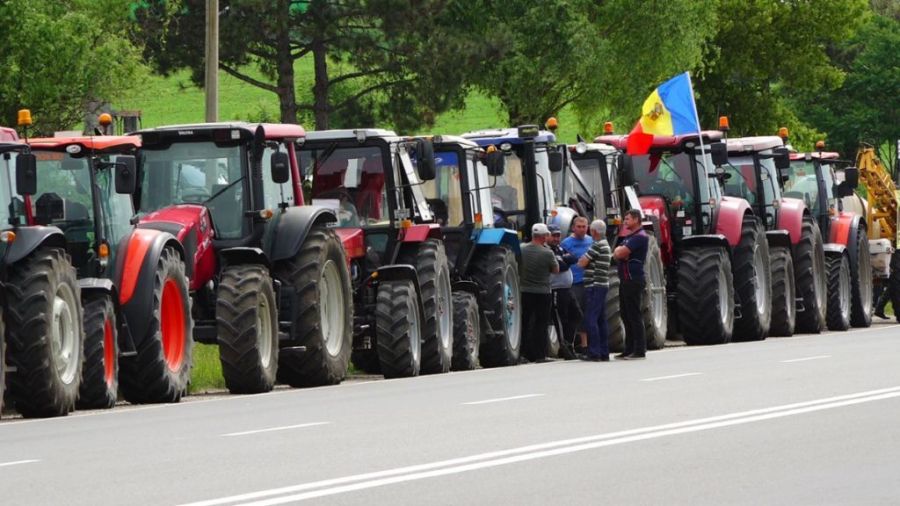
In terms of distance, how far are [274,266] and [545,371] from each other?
3.25 metres

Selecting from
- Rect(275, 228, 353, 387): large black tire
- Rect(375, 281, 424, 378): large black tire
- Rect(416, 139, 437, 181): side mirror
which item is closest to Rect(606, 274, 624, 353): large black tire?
Rect(416, 139, 437, 181): side mirror

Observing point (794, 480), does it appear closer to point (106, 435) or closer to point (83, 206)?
point (106, 435)

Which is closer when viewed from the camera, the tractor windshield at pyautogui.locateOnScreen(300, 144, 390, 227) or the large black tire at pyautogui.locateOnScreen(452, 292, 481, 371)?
the tractor windshield at pyautogui.locateOnScreen(300, 144, 390, 227)

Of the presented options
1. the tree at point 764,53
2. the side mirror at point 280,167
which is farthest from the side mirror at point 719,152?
the tree at point 764,53

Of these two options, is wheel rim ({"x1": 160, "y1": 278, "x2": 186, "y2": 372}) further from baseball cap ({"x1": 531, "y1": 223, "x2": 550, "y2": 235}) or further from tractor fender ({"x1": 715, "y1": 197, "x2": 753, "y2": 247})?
tractor fender ({"x1": 715, "y1": 197, "x2": 753, "y2": 247})

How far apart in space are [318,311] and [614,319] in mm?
6929

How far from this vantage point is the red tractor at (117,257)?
18469 millimetres

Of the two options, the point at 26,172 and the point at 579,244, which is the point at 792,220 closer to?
the point at 579,244

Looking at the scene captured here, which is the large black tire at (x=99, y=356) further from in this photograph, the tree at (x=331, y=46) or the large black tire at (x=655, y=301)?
the tree at (x=331, y=46)

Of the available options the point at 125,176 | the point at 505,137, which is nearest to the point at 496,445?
the point at 125,176

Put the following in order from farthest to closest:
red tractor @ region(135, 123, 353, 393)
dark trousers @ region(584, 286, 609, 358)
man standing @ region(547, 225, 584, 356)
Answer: man standing @ region(547, 225, 584, 356), dark trousers @ region(584, 286, 609, 358), red tractor @ region(135, 123, 353, 393)

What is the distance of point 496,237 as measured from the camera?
81.9ft

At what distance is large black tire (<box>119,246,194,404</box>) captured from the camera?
18.7 meters

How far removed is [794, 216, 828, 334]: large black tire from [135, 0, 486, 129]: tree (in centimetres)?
1614
